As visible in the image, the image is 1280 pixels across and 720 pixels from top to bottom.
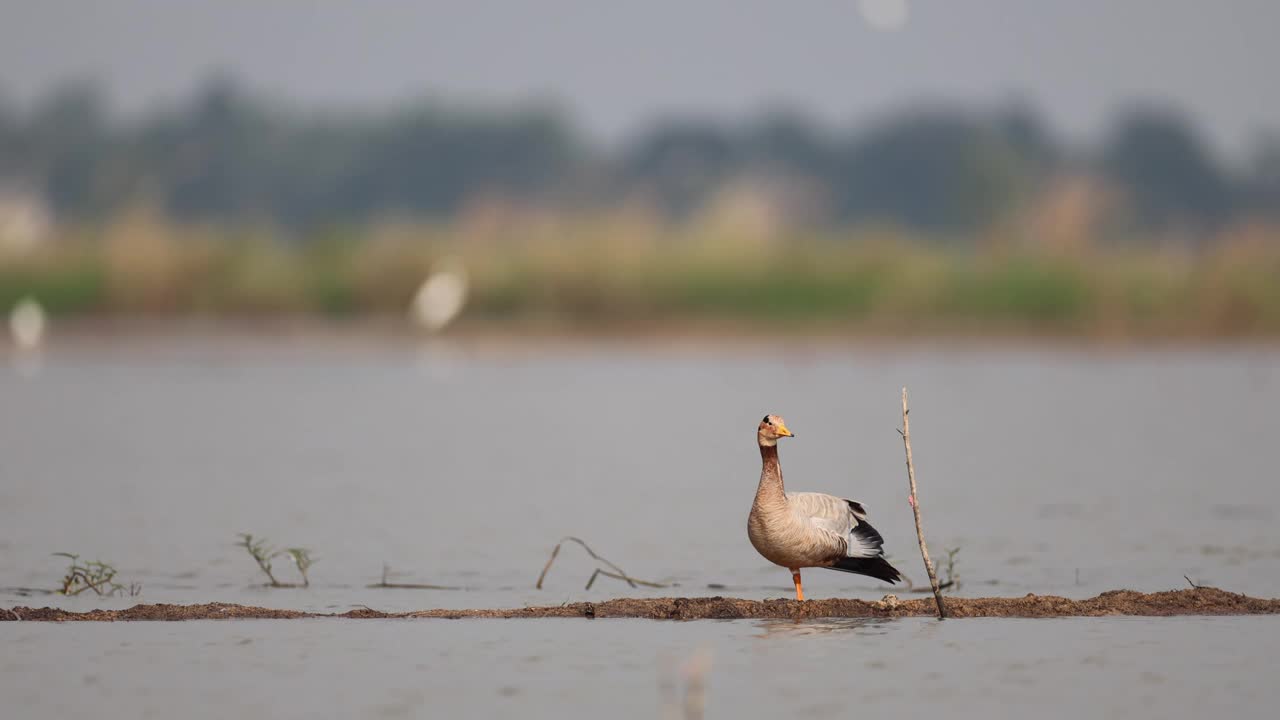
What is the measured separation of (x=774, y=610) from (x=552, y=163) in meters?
87.3

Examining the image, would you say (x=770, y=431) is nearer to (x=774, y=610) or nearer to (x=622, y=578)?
(x=774, y=610)

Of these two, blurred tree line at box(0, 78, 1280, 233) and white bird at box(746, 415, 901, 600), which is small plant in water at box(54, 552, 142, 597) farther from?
blurred tree line at box(0, 78, 1280, 233)

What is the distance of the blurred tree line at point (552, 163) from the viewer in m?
86.1

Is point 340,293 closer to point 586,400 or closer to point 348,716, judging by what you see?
point 586,400

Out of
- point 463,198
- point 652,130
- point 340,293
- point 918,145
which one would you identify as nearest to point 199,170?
point 463,198

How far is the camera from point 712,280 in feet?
104

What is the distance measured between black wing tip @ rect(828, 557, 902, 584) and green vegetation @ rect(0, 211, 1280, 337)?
2209 cm

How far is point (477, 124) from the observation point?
97.5 m

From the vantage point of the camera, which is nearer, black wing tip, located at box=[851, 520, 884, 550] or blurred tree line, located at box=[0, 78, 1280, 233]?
black wing tip, located at box=[851, 520, 884, 550]

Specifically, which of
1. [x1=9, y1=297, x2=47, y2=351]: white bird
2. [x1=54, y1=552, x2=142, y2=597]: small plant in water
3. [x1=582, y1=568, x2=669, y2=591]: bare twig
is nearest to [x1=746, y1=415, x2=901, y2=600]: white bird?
[x1=582, y1=568, x2=669, y2=591]: bare twig

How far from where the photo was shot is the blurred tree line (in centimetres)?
8612

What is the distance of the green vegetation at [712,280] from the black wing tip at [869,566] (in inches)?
870

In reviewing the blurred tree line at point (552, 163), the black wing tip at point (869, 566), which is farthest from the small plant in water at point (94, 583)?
the blurred tree line at point (552, 163)

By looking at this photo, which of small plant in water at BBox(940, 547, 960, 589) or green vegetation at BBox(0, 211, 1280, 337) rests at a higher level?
green vegetation at BBox(0, 211, 1280, 337)
